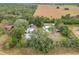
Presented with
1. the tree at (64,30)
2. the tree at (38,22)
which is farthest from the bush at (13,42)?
the tree at (64,30)

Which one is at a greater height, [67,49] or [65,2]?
[65,2]

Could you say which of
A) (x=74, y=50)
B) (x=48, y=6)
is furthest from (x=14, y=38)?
(x=74, y=50)

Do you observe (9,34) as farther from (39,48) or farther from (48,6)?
(48,6)

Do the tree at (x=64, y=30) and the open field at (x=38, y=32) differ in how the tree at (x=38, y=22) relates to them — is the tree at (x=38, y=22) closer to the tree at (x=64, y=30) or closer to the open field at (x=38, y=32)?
the open field at (x=38, y=32)

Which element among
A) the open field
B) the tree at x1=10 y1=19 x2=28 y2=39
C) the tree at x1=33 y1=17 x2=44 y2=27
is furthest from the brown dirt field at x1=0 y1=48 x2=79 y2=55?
the tree at x1=33 y1=17 x2=44 y2=27
